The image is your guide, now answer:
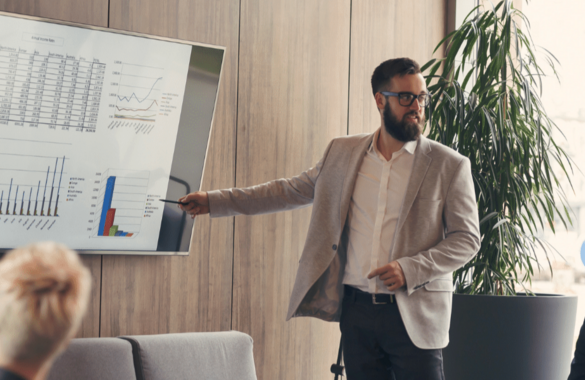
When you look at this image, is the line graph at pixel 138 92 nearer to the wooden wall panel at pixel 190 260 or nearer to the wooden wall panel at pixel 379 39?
the wooden wall panel at pixel 190 260

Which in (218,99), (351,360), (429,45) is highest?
(429,45)

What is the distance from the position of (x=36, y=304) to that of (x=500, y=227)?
2847mm

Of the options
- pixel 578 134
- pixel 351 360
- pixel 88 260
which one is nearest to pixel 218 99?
pixel 88 260

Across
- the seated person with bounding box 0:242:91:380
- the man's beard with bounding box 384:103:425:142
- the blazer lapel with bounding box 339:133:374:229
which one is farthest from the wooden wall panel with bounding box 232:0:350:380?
the seated person with bounding box 0:242:91:380

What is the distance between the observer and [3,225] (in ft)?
7.59

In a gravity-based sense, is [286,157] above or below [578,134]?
below

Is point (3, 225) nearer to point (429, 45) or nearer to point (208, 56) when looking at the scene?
point (208, 56)

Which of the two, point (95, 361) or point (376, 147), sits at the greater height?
point (376, 147)

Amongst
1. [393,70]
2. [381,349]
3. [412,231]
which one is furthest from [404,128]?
[381,349]

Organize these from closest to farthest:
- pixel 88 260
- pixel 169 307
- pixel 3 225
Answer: pixel 3 225 → pixel 88 260 → pixel 169 307

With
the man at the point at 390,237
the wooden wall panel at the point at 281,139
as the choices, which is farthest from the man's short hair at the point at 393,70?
the wooden wall panel at the point at 281,139

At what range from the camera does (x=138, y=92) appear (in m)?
2.59

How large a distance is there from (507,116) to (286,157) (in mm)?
1216

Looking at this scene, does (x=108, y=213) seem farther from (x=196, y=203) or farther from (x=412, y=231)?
(x=412, y=231)
